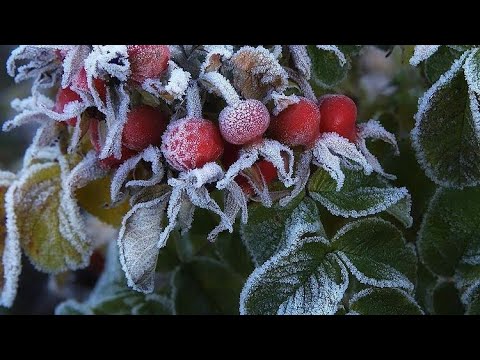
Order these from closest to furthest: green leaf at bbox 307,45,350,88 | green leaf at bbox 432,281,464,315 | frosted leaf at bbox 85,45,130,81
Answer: frosted leaf at bbox 85,45,130,81 < green leaf at bbox 307,45,350,88 < green leaf at bbox 432,281,464,315

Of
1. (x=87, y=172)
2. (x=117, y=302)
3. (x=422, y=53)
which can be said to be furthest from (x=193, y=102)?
(x=117, y=302)

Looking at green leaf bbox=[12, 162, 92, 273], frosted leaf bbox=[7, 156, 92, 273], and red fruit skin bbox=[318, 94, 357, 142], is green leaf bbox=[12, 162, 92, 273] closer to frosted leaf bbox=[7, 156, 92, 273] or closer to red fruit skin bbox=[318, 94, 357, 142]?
frosted leaf bbox=[7, 156, 92, 273]

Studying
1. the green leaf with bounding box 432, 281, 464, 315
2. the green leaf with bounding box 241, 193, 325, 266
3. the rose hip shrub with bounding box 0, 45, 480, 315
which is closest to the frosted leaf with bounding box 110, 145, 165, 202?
the rose hip shrub with bounding box 0, 45, 480, 315

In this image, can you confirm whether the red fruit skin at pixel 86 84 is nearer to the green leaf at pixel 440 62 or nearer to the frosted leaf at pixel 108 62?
the frosted leaf at pixel 108 62

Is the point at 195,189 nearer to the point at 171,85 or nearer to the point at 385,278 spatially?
the point at 171,85

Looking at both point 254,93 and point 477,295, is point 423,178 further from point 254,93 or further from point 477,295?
point 254,93
